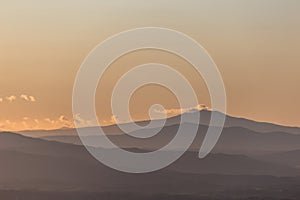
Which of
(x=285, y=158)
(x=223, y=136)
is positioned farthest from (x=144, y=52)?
(x=285, y=158)

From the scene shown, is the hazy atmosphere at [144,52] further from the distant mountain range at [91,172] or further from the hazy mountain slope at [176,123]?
the distant mountain range at [91,172]

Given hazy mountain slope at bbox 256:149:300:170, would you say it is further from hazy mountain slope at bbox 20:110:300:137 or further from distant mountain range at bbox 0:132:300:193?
hazy mountain slope at bbox 20:110:300:137

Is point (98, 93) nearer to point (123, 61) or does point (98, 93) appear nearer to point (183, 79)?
point (123, 61)

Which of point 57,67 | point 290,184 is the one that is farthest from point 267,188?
point 57,67

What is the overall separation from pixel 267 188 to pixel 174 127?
561 mm

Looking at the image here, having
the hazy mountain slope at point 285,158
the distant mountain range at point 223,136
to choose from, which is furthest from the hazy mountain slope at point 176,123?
the hazy mountain slope at point 285,158

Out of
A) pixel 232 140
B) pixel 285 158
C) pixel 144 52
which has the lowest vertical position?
pixel 285 158

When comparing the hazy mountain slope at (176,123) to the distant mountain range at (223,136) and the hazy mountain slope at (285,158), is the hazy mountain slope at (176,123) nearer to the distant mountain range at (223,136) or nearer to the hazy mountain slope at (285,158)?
the distant mountain range at (223,136)

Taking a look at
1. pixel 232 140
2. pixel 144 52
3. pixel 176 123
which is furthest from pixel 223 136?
pixel 144 52

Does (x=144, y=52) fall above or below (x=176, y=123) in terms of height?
above

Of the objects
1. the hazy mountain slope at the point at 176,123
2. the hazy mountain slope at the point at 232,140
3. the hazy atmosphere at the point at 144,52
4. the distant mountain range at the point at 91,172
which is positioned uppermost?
the hazy atmosphere at the point at 144,52

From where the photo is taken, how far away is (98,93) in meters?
3.00

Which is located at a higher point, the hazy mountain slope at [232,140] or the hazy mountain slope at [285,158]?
the hazy mountain slope at [232,140]

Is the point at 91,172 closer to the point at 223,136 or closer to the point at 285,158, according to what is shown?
the point at 223,136
